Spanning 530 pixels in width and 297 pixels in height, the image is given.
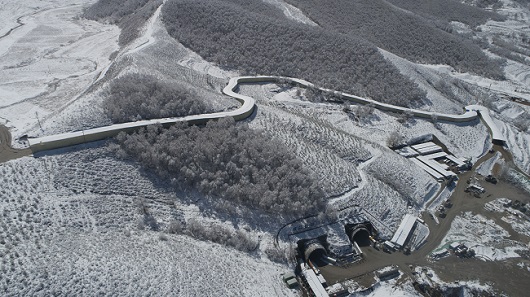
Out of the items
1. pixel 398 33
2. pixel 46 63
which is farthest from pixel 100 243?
pixel 398 33

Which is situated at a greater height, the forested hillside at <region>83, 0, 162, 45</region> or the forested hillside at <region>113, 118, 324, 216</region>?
the forested hillside at <region>83, 0, 162, 45</region>

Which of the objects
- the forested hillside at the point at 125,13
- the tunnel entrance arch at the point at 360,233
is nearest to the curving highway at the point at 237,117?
the tunnel entrance arch at the point at 360,233

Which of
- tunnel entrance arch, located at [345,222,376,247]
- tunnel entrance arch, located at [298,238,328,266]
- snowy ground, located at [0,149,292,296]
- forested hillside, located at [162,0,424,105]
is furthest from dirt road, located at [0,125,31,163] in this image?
forested hillside, located at [162,0,424,105]

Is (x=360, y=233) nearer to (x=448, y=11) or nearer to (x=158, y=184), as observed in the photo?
(x=158, y=184)

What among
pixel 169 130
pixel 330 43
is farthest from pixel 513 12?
pixel 169 130

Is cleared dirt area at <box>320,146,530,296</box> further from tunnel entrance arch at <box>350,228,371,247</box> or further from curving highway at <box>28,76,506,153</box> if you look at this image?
curving highway at <box>28,76,506,153</box>

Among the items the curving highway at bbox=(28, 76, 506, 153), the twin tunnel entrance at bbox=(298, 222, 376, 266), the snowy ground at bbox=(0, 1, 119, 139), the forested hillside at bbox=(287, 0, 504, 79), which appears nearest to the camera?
the twin tunnel entrance at bbox=(298, 222, 376, 266)
